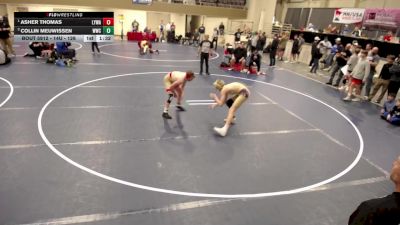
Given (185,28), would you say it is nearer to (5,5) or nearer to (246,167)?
(5,5)

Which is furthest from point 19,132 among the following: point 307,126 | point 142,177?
point 307,126

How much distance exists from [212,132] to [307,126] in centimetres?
282

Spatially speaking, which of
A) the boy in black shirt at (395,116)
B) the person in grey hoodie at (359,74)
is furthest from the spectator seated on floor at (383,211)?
the person in grey hoodie at (359,74)

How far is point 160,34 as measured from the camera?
27.4 meters

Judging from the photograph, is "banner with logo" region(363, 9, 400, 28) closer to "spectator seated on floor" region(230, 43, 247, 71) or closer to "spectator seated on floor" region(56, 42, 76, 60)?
"spectator seated on floor" region(230, 43, 247, 71)

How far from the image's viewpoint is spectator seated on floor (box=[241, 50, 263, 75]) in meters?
14.7

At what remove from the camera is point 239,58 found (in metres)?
15.2

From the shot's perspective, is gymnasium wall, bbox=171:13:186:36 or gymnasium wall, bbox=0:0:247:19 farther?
gymnasium wall, bbox=171:13:186:36

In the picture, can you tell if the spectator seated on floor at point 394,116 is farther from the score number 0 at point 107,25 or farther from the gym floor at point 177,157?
the score number 0 at point 107,25

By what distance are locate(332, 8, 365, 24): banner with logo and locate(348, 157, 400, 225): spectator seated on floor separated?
20143 millimetres

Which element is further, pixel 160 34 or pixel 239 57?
pixel 160 34
